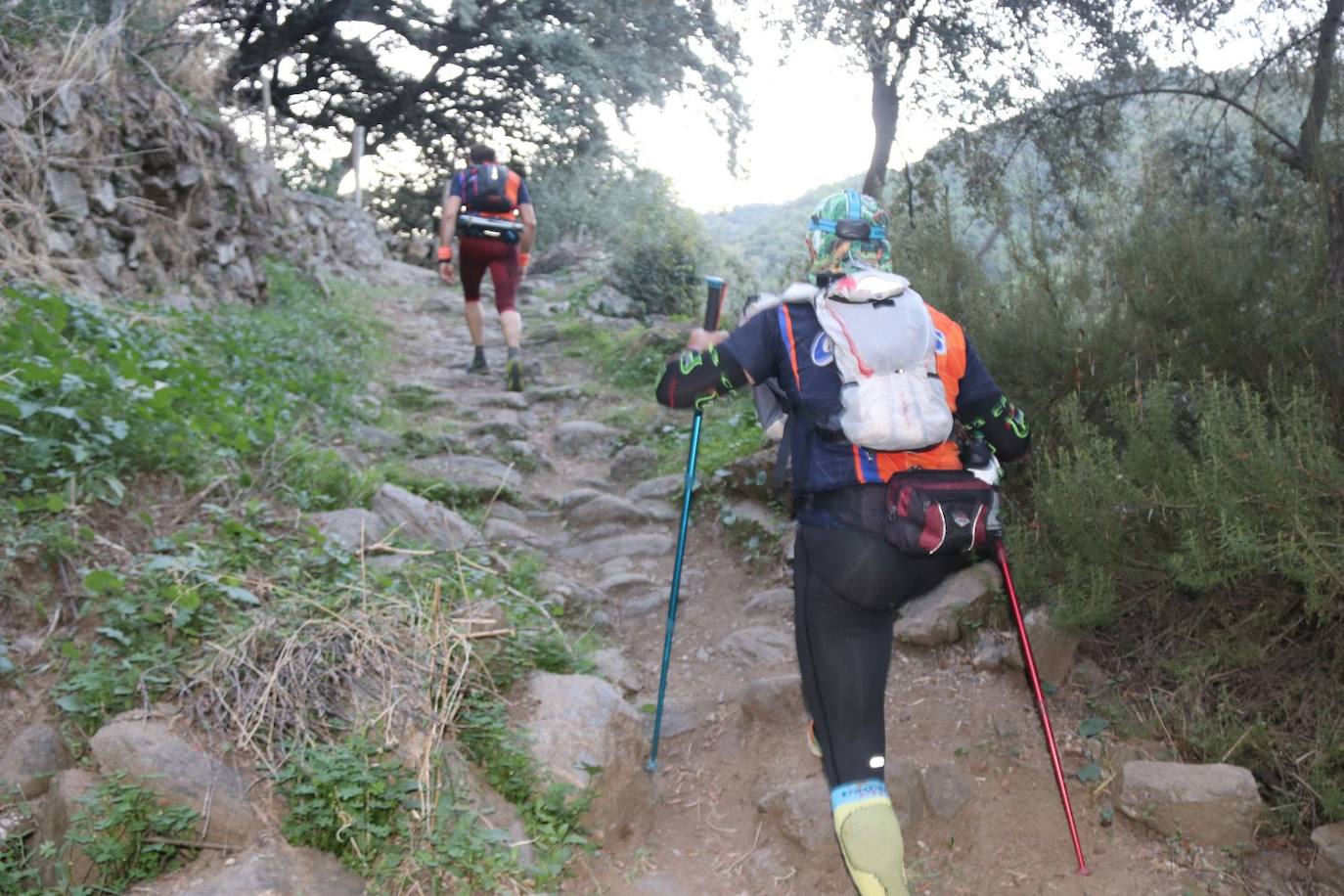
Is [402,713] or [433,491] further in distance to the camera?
[433,491]

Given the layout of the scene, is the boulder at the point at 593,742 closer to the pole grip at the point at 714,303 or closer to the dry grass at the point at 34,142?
the pole grip at the point at 714,303

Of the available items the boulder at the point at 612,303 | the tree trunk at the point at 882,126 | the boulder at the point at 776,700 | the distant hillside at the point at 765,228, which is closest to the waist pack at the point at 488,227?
the tree trunk at the point at 882,126

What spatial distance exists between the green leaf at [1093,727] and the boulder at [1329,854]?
86 cm

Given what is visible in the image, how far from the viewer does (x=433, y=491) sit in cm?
676

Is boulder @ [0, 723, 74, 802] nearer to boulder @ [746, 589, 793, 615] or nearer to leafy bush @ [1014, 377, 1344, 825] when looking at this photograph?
boulder @ [746, 589, 793, 615]

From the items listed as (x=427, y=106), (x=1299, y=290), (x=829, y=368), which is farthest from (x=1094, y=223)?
(x=427, y=106)

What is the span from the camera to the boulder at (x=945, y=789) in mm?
3898

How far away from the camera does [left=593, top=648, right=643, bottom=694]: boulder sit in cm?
486

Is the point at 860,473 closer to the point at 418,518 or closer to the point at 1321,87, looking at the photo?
the point at 418,518

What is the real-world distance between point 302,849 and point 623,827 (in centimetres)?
118

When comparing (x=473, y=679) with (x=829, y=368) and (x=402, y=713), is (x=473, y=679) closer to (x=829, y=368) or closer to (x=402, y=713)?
(x=402, y=713)

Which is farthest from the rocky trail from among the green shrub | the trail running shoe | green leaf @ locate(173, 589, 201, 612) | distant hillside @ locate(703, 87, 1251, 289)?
the green shrub

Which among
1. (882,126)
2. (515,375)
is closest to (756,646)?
(882,126)

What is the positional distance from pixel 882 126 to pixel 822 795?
5680mm
